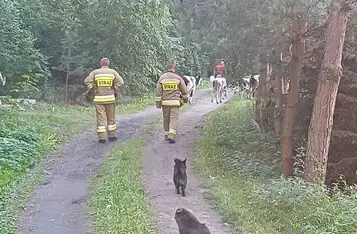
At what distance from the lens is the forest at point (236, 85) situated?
1034cm

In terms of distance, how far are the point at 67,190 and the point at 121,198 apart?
5.08 feet

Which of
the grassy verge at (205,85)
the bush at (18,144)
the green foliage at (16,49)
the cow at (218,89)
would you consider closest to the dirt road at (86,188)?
the bush at (18,144)

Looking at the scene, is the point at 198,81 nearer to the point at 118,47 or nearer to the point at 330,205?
the point at 118,47

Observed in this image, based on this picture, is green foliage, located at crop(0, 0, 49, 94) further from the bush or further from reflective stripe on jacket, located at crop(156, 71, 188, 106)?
reflective stripe on jacket, located at crop(156, 71, 188, 106)

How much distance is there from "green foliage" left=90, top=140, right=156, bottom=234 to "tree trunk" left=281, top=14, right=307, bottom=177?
9.92ft

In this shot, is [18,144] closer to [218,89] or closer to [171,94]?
[171,94]

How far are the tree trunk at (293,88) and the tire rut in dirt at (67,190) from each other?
389cm

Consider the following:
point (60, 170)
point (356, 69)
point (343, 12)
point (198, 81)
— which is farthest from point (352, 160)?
point (198, 81)

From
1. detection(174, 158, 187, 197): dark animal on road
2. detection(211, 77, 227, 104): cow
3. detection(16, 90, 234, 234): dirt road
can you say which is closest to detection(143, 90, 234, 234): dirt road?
detection(16, 90, 234, 234): dirt road

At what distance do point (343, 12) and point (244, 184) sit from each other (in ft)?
11.8

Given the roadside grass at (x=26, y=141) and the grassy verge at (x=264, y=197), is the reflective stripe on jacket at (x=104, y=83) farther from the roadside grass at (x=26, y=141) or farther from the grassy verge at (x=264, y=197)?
the grassy verge at (x=264, y=197)

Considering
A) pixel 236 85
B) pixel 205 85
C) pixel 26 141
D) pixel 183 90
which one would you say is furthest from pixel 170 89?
pixel 205 85

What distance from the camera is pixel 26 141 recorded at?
15148 mm

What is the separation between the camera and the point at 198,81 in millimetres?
35938
